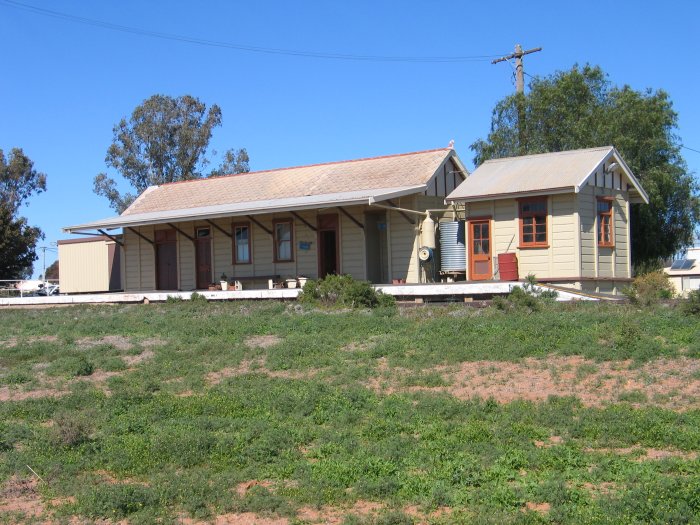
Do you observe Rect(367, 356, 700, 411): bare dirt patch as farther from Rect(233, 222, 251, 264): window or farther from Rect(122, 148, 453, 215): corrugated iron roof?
Rect(233, 222, 251, 264): window

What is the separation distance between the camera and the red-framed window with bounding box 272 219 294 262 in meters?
25.7

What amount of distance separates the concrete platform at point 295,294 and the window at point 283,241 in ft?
8.28

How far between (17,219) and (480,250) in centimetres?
3361

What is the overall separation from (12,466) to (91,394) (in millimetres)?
3061

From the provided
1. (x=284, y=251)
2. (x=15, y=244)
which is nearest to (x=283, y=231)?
(x=284, y=251)

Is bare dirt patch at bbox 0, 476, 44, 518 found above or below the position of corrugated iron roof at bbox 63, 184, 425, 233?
below

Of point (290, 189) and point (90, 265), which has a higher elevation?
point (290, 189)

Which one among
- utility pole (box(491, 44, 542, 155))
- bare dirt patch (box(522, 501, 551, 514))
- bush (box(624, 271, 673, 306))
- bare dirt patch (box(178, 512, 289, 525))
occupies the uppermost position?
utility pole (box(491, 44, 542, 155))

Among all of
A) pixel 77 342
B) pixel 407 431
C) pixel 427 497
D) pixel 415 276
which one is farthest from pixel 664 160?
pixel 427 497

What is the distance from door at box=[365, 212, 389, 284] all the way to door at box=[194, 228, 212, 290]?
5.95 metres

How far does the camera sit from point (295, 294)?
2241cm

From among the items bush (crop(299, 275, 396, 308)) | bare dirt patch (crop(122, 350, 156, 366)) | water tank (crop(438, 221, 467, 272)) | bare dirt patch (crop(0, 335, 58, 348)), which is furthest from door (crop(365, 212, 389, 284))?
bare dirt patch (crop(122, 350, 156, 366))

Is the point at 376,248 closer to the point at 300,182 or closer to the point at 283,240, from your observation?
the point at 283,240

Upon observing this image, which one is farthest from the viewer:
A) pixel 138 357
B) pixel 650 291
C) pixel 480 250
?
pixel 480 250
